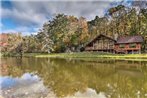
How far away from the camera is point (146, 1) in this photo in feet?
210

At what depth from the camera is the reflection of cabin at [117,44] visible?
5748 centimetres

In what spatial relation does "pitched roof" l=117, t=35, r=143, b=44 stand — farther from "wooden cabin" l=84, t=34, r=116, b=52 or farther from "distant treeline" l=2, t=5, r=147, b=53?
"distant treeline" l=2, t=5, r=147, b=53

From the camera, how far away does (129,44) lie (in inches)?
2307

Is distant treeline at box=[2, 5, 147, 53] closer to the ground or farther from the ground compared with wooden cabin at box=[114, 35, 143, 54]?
farther from the ground

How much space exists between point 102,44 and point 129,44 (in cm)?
802

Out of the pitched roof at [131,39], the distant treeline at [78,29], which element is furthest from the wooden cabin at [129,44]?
the distant treeline at [78,29]

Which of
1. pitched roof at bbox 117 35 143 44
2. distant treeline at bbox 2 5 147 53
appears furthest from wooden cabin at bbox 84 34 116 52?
distant treeline at bbox 2 5 147 53

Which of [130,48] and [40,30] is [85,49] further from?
[40,30]

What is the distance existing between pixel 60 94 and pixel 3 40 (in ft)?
269

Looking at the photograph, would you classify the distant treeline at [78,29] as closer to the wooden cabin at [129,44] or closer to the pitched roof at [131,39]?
the pitched roof at [131,39]

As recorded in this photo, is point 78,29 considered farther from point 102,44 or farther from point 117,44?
point 117,44

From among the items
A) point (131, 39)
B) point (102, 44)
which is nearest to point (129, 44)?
point (131, 39)

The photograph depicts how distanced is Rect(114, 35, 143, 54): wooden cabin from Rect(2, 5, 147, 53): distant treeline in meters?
4.47

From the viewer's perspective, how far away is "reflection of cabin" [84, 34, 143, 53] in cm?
5748
